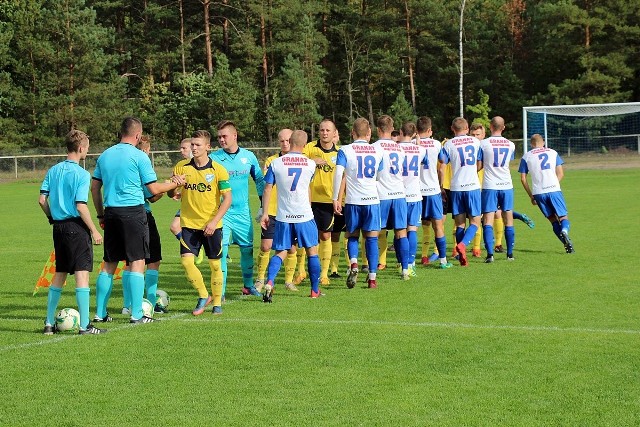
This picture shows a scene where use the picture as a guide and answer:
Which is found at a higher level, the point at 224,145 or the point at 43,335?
the point at 224,145

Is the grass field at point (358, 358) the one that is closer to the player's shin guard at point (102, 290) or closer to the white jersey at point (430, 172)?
the player's shin guard at point (102, 290)

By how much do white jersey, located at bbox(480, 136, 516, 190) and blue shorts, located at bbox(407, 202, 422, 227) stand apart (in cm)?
178

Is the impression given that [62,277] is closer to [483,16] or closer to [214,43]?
[214,43]

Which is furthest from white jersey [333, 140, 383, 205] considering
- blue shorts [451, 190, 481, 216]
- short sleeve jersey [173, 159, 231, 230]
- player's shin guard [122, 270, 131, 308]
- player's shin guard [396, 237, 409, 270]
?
player's shin guard [122, 270, 131, 308]

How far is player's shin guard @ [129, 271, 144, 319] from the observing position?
30.9 feet

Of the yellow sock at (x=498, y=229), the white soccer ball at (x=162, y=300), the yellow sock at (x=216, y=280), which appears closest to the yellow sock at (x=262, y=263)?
the white soccer ball at (x=162, y=300)

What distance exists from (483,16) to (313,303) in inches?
2467

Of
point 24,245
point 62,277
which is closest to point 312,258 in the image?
point 62,277

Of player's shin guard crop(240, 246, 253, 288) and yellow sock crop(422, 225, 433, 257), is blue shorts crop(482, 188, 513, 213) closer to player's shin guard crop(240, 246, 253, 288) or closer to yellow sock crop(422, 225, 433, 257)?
yellow sock crop(422, 225, 433, 257)

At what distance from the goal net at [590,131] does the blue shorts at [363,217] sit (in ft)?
105

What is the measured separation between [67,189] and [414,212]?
5.81 m

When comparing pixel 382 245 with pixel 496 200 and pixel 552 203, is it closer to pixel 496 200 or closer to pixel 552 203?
pixel 496 200

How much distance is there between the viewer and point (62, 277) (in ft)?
30.3

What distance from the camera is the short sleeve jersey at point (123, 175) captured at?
928cm
